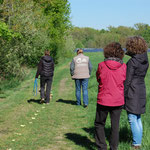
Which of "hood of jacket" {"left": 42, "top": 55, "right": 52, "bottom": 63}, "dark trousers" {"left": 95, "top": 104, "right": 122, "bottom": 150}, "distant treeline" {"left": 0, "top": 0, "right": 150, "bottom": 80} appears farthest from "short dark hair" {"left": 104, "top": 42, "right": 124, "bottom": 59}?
"distant treeline" {"left": 0, "top": 0, "right": 150, "bottom": 80}

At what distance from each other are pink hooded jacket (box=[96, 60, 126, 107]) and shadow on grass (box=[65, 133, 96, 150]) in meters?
1.31

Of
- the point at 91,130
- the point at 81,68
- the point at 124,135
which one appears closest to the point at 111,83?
the point at 124,135

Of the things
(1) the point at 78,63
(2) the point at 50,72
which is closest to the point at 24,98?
(2) the point at 50,72

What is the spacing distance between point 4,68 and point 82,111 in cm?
1042

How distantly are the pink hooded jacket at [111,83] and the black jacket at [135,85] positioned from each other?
1.04ft

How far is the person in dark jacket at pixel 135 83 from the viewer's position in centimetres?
490

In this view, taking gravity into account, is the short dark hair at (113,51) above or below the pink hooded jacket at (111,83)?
above

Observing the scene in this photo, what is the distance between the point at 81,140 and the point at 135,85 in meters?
1.85

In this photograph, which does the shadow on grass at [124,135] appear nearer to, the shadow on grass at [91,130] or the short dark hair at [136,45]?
the shadow on grass at [91,130]

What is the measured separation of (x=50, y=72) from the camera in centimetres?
1046

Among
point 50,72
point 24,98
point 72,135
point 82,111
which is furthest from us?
point 24,98

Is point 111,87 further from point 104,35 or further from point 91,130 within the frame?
point 104,35

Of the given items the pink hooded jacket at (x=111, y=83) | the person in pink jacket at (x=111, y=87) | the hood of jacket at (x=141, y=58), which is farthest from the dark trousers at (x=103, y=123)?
the hood of jacket at (x=141, y=58)

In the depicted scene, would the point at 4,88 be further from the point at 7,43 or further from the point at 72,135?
the point at 72,135
